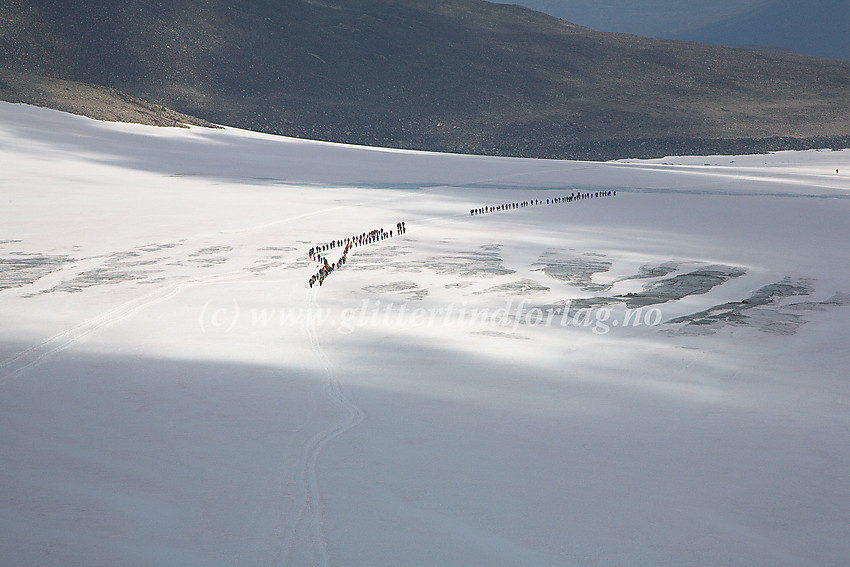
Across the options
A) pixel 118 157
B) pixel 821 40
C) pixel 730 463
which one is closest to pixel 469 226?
pixel 730 463

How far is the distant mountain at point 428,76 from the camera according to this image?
6109 centimetres

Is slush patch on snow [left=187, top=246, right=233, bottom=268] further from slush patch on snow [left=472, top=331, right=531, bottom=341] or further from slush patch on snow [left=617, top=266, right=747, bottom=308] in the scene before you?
slush patch on snow [left=617, top=266, right=747, bottom=308]

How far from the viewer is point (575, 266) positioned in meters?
12.7

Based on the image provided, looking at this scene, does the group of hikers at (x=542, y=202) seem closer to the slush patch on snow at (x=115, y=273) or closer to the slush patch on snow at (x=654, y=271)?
the slush patch on snow at (x=654, y=271)

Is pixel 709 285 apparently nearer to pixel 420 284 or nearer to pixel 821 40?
pixel 420 284

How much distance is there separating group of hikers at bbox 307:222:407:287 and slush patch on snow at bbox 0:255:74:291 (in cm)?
410

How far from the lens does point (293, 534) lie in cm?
438

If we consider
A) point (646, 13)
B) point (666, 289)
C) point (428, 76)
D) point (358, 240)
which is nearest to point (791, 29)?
point (646, 13)

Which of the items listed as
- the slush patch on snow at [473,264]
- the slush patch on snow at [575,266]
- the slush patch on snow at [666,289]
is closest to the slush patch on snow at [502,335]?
the slush patch on snow at [666,289]

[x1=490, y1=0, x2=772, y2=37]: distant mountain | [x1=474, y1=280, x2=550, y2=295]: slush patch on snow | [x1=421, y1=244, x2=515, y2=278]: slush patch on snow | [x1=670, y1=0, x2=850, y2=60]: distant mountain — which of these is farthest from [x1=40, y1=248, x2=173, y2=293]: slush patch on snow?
[x1=490, y1=0, x2=772, y2=37]: distant mountain

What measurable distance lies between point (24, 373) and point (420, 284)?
19.0ft

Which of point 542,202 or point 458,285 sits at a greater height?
point 542,202

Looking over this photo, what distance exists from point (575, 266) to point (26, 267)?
8.85 meters

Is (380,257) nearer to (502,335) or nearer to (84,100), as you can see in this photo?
(502,335)
